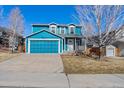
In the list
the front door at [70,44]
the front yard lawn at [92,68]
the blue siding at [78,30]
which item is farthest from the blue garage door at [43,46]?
the front yard lawn at [92,68]

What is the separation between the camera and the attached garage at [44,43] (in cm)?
3148

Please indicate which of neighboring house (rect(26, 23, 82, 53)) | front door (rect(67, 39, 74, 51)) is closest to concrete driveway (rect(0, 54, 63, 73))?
neighboring house (rect(26, 23, 82, 53))

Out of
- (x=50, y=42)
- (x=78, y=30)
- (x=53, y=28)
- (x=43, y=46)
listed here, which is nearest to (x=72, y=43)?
(x=78, y=30)

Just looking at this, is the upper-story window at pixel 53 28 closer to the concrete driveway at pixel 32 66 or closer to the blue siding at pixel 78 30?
the blue siding at pixel 78 30

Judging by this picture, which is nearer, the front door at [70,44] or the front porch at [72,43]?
the front porch at [72,43]

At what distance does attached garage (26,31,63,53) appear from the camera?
31484 millimetres

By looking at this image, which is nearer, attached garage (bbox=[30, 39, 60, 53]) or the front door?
attached garage (bbox=[30, 39, 60, 53])

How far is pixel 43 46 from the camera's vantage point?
31.6 meters

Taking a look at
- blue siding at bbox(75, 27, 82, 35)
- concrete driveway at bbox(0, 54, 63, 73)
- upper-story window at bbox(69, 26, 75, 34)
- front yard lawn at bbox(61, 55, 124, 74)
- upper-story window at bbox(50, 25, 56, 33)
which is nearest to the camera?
front yard lawn at bbox(61, 55, 124, 74)

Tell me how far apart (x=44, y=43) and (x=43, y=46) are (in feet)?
1.64

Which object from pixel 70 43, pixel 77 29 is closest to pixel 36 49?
pixel 70 43

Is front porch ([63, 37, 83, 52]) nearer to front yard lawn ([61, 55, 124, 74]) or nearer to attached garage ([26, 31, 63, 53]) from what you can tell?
attached garage ([26, 31, 63, 53])

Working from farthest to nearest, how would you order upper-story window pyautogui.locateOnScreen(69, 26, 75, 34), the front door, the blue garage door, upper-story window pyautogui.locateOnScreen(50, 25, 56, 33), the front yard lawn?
1. upper-story window pyautogui.locateOnScreen(69, 26, 75, 34)
2. upper-story window pyautogui.locateOnScreen(50, 25, 56, 33)
3. the front door
4. the blue garage door
5. the front yard lawn

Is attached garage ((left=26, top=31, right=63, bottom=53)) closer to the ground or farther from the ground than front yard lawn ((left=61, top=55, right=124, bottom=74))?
farther from the ground
